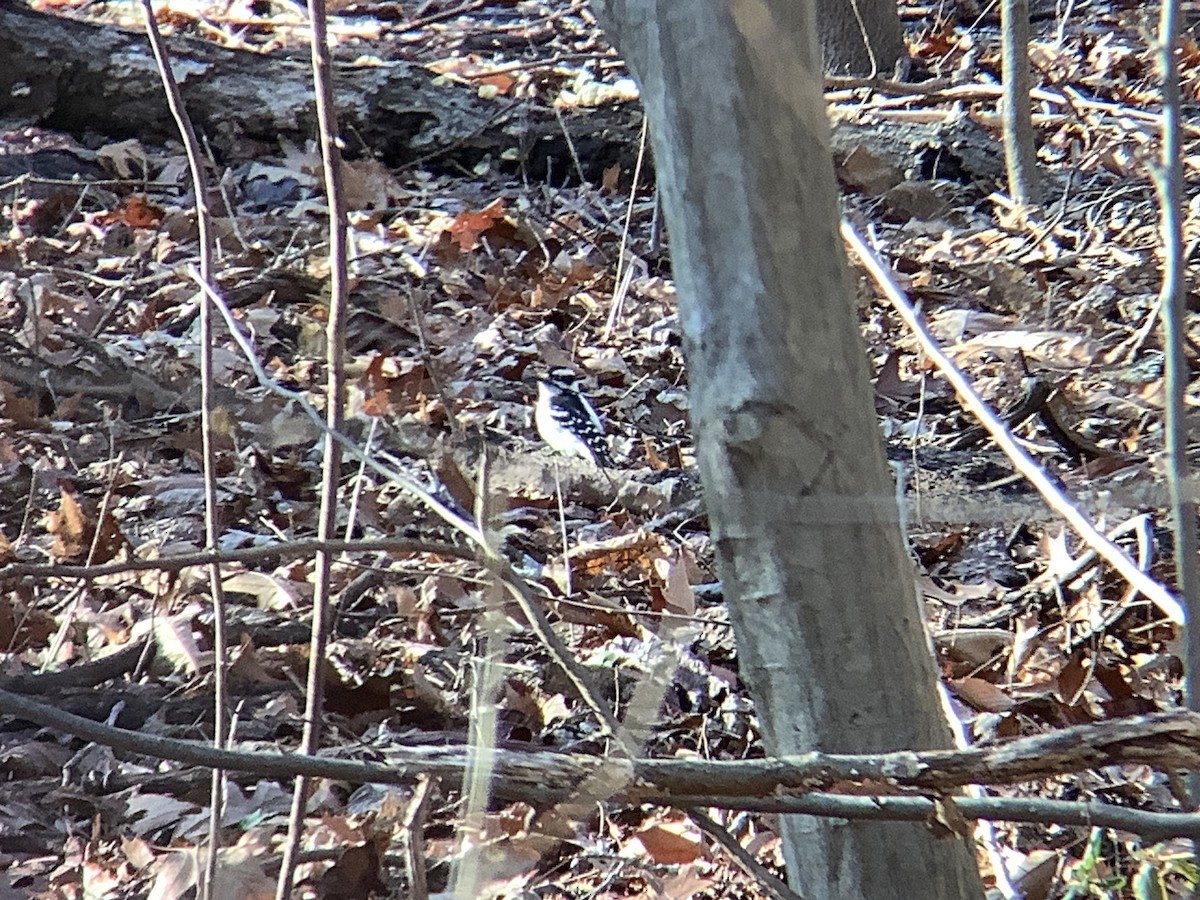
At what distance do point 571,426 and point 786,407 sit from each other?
7.52ft

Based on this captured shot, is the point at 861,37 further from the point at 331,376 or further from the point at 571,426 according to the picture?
the point at 331,376

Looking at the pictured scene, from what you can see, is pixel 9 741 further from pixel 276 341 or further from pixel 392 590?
pixel 276 341

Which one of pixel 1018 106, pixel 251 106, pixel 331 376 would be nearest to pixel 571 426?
pixel 331 376

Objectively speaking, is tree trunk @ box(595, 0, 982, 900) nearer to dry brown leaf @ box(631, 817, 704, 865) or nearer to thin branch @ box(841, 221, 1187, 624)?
thin branch @ box(841, 221, 1187, 624)

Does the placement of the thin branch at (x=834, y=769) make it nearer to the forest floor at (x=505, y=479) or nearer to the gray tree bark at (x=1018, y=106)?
the forest floor at (x=505, y=479)

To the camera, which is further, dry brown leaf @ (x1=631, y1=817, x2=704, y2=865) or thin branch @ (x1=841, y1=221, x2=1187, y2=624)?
dry brown leaf @ (x1=631, y1=817, x2=704, y2=865)

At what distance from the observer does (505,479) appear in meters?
3.10

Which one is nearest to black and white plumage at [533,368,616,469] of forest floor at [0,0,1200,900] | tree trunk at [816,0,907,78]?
forest floor at [0,0,1200,900]

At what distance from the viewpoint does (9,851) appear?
6.48 feet

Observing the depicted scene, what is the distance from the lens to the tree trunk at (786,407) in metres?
1.00

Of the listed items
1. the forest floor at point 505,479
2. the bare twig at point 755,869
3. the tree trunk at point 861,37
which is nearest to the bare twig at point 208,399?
the forest floor at point 505,479

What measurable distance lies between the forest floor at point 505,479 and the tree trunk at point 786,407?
0.30 meters

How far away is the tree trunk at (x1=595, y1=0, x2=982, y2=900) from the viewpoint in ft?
→ 3.27

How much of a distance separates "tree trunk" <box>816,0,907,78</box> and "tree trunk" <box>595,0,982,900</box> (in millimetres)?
5144
